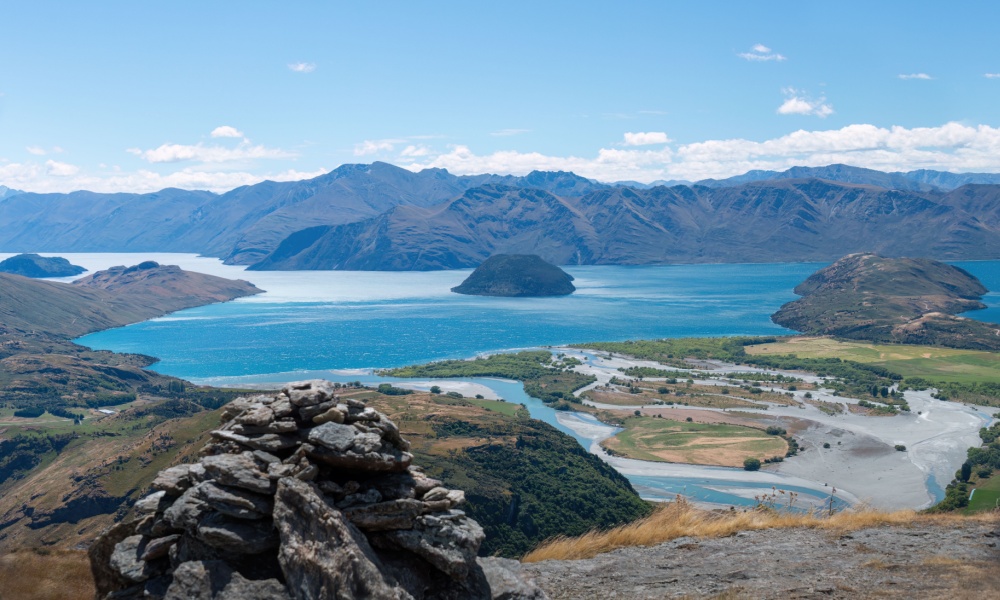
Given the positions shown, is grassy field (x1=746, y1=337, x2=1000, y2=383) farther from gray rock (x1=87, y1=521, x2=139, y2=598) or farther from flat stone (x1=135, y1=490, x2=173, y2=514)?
gray rock (x1=87, y1=521, x2=139, y2=598)

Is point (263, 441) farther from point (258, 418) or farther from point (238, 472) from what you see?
point (238, 472)

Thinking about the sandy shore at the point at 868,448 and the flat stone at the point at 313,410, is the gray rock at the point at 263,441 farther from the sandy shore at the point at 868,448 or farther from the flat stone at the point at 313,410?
the sandy shore at the point at 868,448

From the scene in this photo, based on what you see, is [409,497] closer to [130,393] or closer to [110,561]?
[110,561]

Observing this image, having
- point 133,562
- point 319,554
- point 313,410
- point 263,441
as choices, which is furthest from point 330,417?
point 133,562

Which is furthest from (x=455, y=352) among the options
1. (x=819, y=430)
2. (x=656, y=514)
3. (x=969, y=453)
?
(x=656, y=514)

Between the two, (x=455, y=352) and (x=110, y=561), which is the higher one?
(x=110, y=561)

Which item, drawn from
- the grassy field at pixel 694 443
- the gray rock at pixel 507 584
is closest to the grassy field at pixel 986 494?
the grassy field at pixel 694 443
